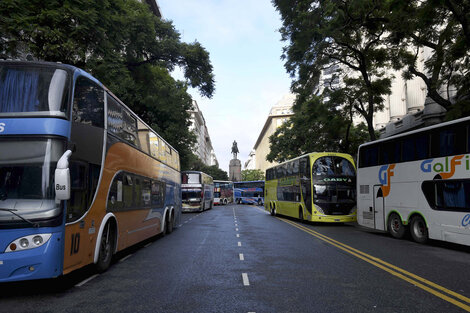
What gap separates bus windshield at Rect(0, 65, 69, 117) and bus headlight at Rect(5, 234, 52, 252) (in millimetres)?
1868

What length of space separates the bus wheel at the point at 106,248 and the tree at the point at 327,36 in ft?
29.7

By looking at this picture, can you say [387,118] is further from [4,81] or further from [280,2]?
[4,81]

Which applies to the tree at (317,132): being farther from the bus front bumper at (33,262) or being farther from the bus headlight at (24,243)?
the bus headlight at (24,243)

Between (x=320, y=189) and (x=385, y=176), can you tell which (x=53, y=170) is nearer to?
(x=385, y=176)

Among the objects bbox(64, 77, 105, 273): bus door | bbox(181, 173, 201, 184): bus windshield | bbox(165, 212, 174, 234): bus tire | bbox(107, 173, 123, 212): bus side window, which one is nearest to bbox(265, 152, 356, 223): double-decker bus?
bbox(165, 212, 174, 234): bus tire

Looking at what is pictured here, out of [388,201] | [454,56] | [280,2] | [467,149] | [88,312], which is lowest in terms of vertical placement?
[88,312]

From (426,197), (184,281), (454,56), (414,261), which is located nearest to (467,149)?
(426,197)

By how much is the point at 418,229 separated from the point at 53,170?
11.5 metres

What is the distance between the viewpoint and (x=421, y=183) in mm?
12508

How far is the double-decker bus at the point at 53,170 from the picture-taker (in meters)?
5.56

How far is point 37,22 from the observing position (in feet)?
36.7

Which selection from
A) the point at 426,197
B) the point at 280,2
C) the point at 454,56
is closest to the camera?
the point at 426,197

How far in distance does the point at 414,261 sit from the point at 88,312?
731 centimetres

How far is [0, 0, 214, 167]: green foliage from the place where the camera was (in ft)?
36.0
